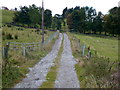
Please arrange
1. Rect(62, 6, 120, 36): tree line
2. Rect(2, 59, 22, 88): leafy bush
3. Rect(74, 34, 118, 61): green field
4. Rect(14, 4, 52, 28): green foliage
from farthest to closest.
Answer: Rect(14, 4, 52, 28): green foliage < Rect(62, 6, 120, 36): tree line < Rect(74, 34, 118, 61): green field < Rect(2, 59, 22, 88): leafy bush

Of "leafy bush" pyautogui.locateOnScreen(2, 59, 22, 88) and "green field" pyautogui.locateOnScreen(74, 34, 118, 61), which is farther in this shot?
"green field" pyautogui.locateOnScreen(74, 34, 118, 61)

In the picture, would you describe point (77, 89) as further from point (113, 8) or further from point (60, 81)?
point (113, 8)

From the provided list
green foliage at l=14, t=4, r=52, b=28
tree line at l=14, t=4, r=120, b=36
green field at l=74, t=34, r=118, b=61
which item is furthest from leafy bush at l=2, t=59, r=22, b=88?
green foliage at l=14, t=4, r=52, b=28

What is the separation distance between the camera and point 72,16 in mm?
107625

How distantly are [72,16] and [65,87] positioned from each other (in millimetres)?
100684

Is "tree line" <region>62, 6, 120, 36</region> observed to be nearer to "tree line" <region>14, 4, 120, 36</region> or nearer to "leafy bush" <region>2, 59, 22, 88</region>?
"tree line" <region>14, 4, 120, 36</region>

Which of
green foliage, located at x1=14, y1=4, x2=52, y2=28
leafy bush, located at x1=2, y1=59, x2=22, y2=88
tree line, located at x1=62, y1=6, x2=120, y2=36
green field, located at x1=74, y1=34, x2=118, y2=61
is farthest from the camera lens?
green foliage, located at x1=14, y1=4, x2=52, y2=28

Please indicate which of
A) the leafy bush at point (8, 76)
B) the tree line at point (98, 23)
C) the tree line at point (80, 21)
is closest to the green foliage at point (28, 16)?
the tree line at point (80, 21)

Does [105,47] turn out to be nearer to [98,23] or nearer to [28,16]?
[98,23]

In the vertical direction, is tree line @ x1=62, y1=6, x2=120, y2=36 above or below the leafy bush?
above

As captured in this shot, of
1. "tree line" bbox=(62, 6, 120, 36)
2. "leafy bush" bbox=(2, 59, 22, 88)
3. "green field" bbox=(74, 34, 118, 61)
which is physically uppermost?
"tree line" bbox=(62, 6, 120, 36)

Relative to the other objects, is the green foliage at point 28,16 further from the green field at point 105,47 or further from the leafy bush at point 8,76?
the leafy bush at point 8,76

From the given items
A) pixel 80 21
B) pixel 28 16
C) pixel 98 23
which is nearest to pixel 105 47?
pixel 98 23

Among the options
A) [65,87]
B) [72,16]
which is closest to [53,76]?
[65,87]
